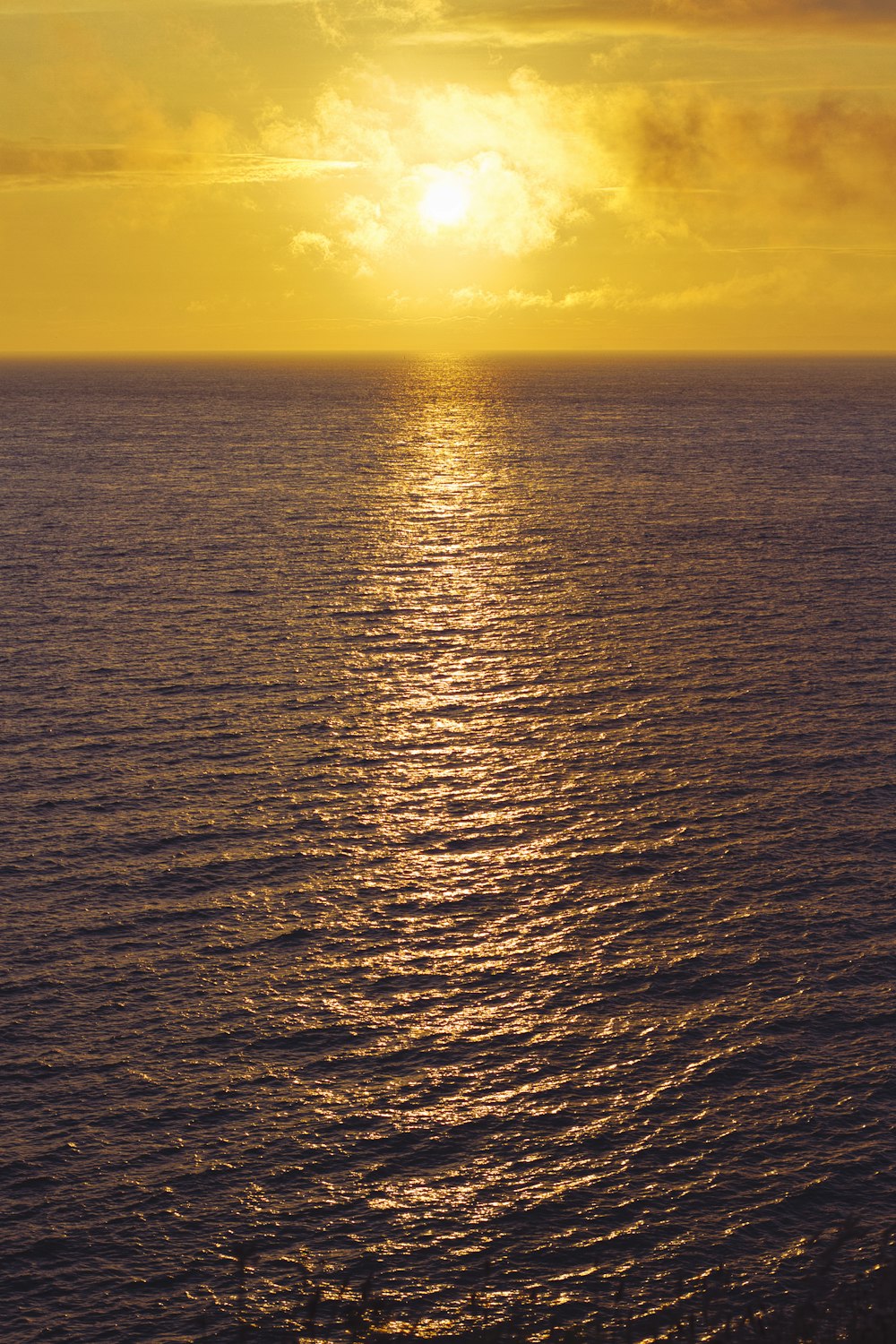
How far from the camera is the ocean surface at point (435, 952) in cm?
3444

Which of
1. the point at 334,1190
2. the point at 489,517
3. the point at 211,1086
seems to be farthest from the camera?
the point at 489,517

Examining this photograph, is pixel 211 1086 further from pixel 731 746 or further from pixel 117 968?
pixel 731 746

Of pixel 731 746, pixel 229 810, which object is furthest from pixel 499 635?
pixel 229 810

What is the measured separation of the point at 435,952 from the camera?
1876 inches

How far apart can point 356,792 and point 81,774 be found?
13.4 m

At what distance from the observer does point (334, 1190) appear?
35656 millimetres

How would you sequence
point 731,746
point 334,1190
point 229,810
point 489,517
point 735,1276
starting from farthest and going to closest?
point 489,517 < point 731,746 < point 229,810 < point 334,1190 < point 735,1276

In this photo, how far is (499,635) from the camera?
94.6m

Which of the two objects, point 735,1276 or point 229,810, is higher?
point 229,810

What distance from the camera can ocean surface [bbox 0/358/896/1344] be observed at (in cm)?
3444

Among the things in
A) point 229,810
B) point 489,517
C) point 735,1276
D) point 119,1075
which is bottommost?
point 735,1276

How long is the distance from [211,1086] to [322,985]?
6.54 metres

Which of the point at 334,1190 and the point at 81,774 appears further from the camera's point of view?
the point at 81,774

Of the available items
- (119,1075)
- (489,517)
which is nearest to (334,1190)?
(119,1075)
